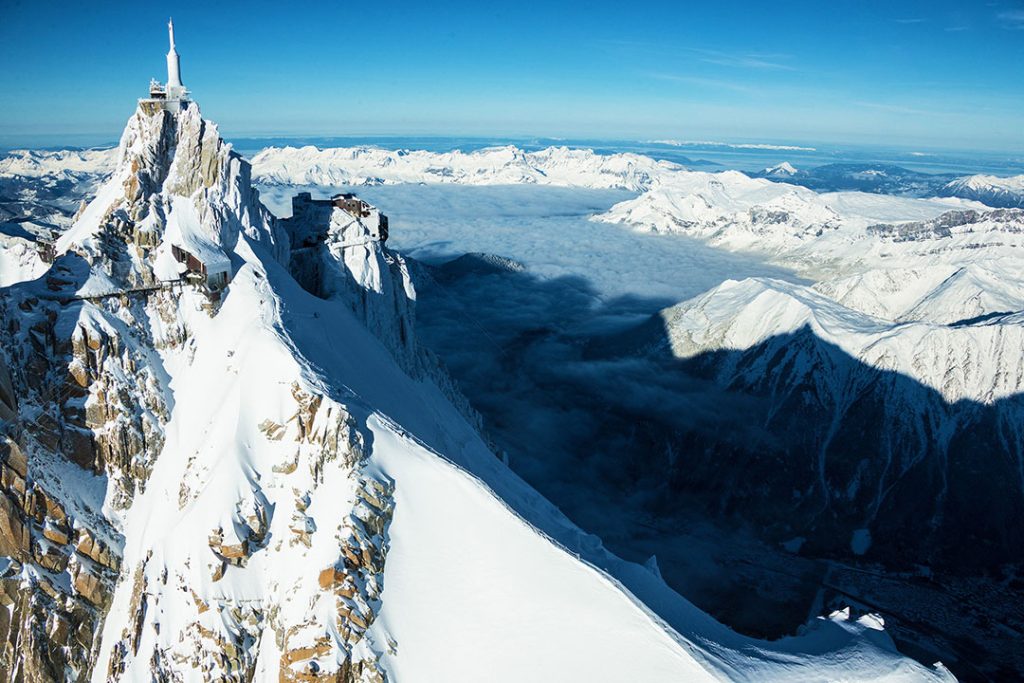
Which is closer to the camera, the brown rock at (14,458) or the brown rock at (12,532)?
the brown rock at (12,532)

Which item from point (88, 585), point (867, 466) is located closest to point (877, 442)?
point (867, 466)

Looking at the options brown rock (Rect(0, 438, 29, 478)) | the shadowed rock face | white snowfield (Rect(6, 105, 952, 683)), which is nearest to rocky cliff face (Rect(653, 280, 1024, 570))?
the shadowed rock face

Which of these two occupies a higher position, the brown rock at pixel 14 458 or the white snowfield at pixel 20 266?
the white snowfield at pixel 20 266

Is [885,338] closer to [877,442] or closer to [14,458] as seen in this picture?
[877,442]

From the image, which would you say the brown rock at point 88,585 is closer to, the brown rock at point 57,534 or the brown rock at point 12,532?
the brown rock at point 57,534

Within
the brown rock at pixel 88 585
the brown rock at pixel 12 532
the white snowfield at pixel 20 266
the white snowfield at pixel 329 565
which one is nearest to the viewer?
the white snowfield at pixel 329 565

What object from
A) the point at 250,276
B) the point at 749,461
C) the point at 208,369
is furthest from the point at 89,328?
the point at 749,461

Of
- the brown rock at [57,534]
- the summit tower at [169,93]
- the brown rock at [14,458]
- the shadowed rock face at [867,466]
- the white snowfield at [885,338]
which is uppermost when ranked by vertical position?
the summit tower at [169,93]

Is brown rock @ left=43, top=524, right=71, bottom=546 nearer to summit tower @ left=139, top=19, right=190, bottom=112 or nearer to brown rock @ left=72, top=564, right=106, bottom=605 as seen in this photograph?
brown rock @ left=72, top=564, right=106, bottom=605

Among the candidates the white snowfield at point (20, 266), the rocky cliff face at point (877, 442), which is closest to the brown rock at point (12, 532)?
the white snowfield at point (20, 266)
